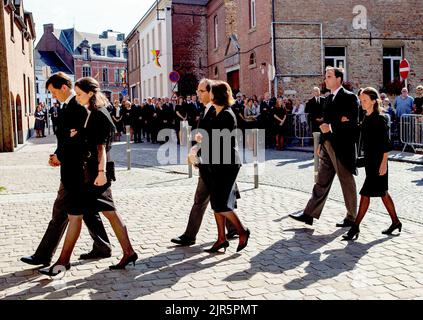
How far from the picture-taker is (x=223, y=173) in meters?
5.61

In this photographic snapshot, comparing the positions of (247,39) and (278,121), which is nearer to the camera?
(278,121)

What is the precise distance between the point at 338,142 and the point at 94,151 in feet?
10.00

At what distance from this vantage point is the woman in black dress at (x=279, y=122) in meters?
18.2

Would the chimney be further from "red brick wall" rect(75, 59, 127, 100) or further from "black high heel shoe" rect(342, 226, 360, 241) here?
"black high heel shoe" rect(342, 226, 360, 241)

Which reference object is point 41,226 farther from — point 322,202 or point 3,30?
point 3,30

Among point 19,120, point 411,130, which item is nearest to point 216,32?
point 19,120

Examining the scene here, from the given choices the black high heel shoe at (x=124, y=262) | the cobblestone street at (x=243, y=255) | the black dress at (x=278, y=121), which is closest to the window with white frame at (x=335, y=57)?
the black dress at (x=278, y=121)

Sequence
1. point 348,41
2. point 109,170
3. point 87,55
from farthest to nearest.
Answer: point 87,55
point 348,41
point 109,170

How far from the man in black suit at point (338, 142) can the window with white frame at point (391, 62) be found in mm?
17676

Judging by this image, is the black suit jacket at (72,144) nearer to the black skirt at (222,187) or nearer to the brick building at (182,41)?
the black skirt at (222,187)

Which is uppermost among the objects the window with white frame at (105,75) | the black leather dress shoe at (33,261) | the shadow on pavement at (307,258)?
the window with white frame at (105,75)

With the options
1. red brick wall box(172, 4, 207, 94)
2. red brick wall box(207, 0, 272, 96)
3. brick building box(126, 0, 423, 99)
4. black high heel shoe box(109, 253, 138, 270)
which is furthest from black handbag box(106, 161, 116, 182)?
red brick wall box(172, 4, 207, 94)

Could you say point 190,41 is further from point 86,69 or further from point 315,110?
point 86,69

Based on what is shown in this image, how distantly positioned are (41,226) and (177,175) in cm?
550
